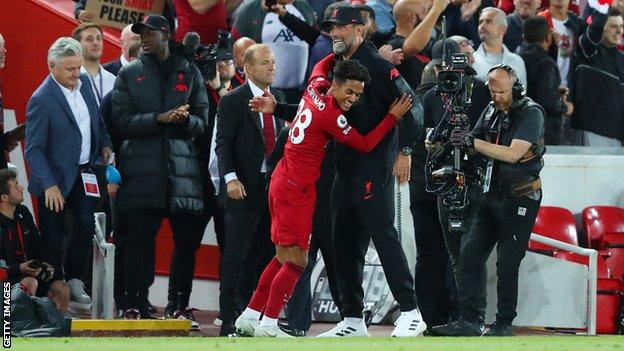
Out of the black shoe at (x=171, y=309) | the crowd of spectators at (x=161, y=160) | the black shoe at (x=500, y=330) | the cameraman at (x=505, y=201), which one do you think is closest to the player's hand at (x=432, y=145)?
the cameraman at (x=505, y=201)

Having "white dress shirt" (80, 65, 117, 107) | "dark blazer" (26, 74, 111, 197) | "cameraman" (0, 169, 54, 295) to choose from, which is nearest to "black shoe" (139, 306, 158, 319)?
"cameraman" (0, 169, 54, 295)

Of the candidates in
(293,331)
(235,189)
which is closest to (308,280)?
(293,331)

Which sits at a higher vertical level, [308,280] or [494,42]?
[494,42]

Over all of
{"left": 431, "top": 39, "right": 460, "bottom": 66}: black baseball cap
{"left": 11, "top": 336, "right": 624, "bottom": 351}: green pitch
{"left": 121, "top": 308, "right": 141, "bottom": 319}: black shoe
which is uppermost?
{"left": 431, "top": 39, "right": 460, "bottom": 66}: black baseball cap

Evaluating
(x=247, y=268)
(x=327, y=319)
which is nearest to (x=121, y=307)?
(x=247, y=268)

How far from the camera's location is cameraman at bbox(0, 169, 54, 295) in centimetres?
1070

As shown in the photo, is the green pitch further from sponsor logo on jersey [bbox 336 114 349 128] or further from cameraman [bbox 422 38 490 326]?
cameraman [bbox 422 38 490 326]

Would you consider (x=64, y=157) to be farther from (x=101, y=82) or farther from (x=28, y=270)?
(x=101, y=82)

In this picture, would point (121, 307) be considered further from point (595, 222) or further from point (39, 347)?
point (595, 222)

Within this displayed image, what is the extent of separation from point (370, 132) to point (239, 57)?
2.60m

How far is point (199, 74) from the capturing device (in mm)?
11578

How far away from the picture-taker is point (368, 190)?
991cm

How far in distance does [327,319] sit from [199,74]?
93.8 inches

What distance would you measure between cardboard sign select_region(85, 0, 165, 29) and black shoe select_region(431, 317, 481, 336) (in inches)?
181
